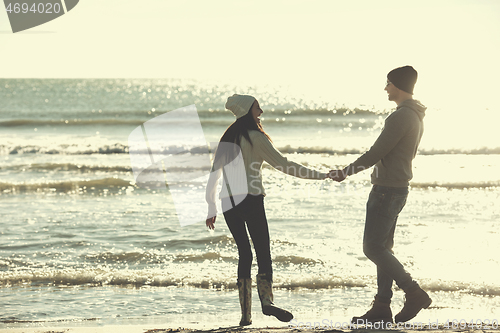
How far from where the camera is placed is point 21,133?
105 ft

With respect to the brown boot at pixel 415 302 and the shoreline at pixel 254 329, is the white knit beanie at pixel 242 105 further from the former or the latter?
the brown boot at pixel 415 302

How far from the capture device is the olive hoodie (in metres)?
4.05

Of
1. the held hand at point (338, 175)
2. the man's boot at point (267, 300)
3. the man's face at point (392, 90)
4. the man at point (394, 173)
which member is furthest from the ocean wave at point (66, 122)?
the man at point (394, 173)

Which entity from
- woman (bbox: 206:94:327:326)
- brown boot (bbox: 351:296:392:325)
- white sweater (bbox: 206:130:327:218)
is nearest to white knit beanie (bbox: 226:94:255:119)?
woman (bbox: 206:94:327:326)

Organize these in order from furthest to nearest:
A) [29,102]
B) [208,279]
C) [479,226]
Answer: [29,102]
[479,226]
[208,279]

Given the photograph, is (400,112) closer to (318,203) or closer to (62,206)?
(318,203)

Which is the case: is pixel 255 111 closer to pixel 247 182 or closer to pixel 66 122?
pixel 247 182

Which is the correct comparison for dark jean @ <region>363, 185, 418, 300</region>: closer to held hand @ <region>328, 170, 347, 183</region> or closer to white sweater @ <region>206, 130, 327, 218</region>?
held hand @ <region>328, 170, 347, 183</region>

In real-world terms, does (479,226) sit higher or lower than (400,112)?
lower

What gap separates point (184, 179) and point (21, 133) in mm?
20134

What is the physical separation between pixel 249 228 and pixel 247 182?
380mm

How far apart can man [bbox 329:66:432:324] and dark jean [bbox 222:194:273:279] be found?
32.7 inches

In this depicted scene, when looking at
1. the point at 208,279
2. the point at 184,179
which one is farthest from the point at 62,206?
the point at 208,279

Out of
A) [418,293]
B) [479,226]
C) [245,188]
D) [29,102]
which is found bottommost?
[479,226]
